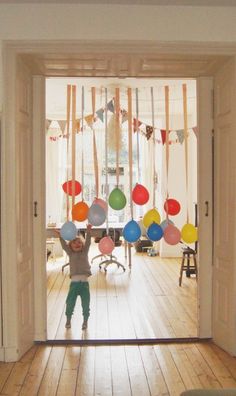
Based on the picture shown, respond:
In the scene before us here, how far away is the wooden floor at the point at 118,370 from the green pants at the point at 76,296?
63 cm

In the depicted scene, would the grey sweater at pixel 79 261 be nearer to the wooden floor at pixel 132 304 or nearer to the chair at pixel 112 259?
the wooden floor at pixel 132 304

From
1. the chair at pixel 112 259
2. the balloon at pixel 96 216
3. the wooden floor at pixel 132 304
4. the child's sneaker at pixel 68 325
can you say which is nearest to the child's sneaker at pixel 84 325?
the wooden floor at pixel 132 304

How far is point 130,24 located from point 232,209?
5.43 feet

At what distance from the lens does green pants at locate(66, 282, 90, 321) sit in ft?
14.9

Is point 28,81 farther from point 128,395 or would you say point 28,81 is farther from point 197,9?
point 128,395

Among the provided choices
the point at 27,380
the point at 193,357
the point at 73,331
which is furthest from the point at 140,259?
the point at 27,380

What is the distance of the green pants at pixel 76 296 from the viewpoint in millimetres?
4555

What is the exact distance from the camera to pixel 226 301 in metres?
3.82

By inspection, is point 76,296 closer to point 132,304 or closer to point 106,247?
point 106,247

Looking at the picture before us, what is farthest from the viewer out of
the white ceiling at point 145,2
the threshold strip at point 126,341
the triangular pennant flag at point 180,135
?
the triangular pennant flag at point 180,135

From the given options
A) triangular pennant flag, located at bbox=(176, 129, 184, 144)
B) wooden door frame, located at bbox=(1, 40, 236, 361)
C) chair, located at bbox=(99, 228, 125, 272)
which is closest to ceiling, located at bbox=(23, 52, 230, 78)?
wooden door frame, located at bbox=(1, 40, 236, 361)

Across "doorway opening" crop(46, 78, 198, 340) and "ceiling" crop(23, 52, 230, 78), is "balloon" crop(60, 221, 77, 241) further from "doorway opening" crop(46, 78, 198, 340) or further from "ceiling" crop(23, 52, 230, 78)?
"ceiling" crop(23, 52, 230, 78)

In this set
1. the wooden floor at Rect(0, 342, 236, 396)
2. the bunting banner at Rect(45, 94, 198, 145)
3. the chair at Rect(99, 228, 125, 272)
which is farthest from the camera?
the chair at Rect(99, 228, 125, 272)

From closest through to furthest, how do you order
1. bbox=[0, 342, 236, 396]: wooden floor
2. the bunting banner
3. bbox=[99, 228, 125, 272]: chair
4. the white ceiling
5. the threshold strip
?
bbox=[0, 342, 236, 396]: wooden floor
the white ceiling
the threshold strip
the bunting banner
bbox=[99, 228, 125, 272]: chair
